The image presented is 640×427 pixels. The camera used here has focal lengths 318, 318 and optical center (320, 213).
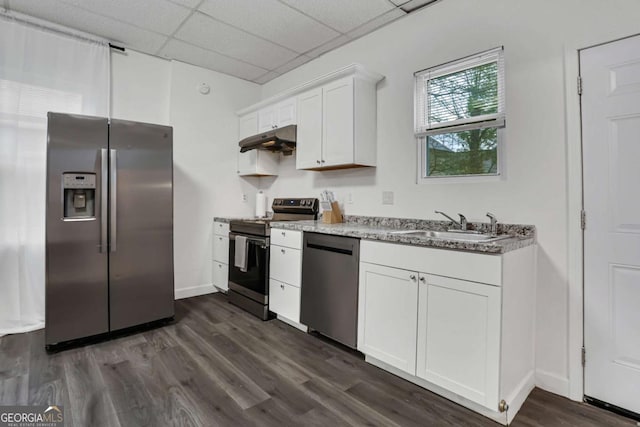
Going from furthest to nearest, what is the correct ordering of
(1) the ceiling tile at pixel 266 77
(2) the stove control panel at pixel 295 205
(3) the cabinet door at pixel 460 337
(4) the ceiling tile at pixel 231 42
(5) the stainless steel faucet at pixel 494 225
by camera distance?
(1) the ceiling tile at pixel 266 77 < (2) the stove control panel at pixel 295 205 < (4) the ceiling tile at pixel 231 42 < (5) the stainless steel faucet at pixel 494 225 < (3) the cabinet door at pixel 460 337

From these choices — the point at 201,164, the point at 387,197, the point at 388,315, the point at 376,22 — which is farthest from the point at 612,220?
the point at 201,164


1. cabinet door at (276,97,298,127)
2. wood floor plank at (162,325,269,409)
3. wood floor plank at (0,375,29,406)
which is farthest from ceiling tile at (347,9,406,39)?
wood floor plank at (0,375,29,406)

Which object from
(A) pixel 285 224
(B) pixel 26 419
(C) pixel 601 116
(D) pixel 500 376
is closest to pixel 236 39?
(A) pixel 285 224

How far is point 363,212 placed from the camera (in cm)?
303

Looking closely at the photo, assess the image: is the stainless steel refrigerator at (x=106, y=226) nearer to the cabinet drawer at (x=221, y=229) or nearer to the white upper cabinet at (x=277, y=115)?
the cabinet drawer at (x=221, y=229)

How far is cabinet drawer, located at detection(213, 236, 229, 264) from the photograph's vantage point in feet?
12.0

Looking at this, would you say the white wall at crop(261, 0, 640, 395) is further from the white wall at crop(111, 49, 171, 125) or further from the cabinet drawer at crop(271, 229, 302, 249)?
the white wall at crop(111, 49, 171, 125)

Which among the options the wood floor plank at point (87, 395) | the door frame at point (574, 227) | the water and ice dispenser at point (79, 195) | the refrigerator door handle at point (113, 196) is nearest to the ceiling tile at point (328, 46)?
the door frame at point (574, 227)

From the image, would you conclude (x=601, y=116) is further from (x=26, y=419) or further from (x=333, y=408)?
(x=26, y=419)

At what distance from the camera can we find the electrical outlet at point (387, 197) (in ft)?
9.15

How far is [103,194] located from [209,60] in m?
1.99

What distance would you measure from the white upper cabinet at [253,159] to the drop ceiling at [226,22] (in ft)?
2.42

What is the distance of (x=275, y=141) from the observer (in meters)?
3.39

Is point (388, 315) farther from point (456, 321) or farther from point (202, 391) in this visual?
point (202, 391)
